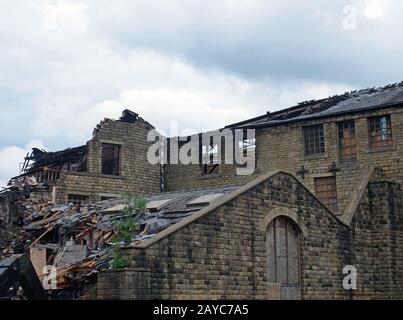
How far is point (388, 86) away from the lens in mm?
32562

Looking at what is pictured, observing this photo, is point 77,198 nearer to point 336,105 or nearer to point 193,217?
point 336,105

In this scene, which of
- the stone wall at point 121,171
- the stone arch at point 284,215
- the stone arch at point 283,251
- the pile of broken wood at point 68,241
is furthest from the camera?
the stone wall at point 121,171

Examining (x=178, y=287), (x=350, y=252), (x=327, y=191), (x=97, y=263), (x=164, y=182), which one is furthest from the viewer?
(x=164, y=182)

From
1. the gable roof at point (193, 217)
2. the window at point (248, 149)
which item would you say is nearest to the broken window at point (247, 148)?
the window at point (248, 149)

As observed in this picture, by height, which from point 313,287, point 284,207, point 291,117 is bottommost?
point 313,287

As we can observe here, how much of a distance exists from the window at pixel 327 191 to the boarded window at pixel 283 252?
316 inches

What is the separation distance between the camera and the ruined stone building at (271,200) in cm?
1886

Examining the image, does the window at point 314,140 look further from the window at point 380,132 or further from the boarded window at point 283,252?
the boarded window at point 283,252

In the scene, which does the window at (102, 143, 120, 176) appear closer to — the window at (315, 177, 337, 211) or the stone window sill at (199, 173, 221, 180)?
the stone window sill at (199, 173, 221, 180)

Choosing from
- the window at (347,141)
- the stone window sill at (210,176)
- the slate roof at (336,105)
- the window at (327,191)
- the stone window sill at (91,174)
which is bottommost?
the window at (327,191)
